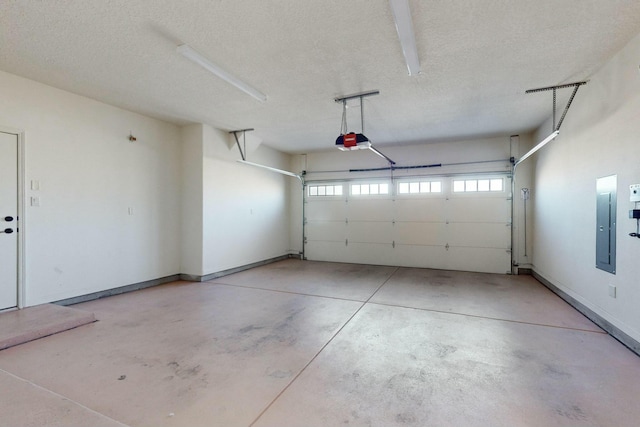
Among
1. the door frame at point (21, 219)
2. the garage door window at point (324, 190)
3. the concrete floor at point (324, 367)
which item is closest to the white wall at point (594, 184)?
the concrete floor at point (324, 367)

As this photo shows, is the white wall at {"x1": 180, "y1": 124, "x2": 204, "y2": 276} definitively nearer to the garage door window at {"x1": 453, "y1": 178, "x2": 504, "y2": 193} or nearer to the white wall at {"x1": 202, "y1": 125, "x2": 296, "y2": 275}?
the white wall at {"x1": 202, "y1": 125, "x2": 296, "y2": 275}

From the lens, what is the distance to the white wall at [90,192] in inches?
144

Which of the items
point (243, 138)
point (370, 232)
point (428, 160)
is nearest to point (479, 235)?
point (428, 160)

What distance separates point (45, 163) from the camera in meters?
3.78

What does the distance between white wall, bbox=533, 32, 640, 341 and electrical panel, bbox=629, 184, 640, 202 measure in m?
0.06

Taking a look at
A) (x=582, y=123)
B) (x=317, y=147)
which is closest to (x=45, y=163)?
(x=317, y=147)

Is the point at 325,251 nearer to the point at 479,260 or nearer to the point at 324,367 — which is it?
the point at 479,260

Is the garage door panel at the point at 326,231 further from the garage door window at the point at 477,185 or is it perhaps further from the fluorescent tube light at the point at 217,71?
the fluorescent tube light at the point at 217,71

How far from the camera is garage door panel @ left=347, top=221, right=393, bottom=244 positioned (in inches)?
285

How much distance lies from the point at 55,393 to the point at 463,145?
7.36m

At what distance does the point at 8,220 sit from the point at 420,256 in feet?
23.3

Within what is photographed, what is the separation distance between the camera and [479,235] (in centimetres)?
642

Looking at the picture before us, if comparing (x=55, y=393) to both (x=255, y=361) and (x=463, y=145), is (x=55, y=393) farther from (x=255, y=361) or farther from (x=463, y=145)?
(x=463, y=145)

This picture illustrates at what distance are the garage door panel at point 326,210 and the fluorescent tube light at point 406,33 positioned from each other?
189 inches
